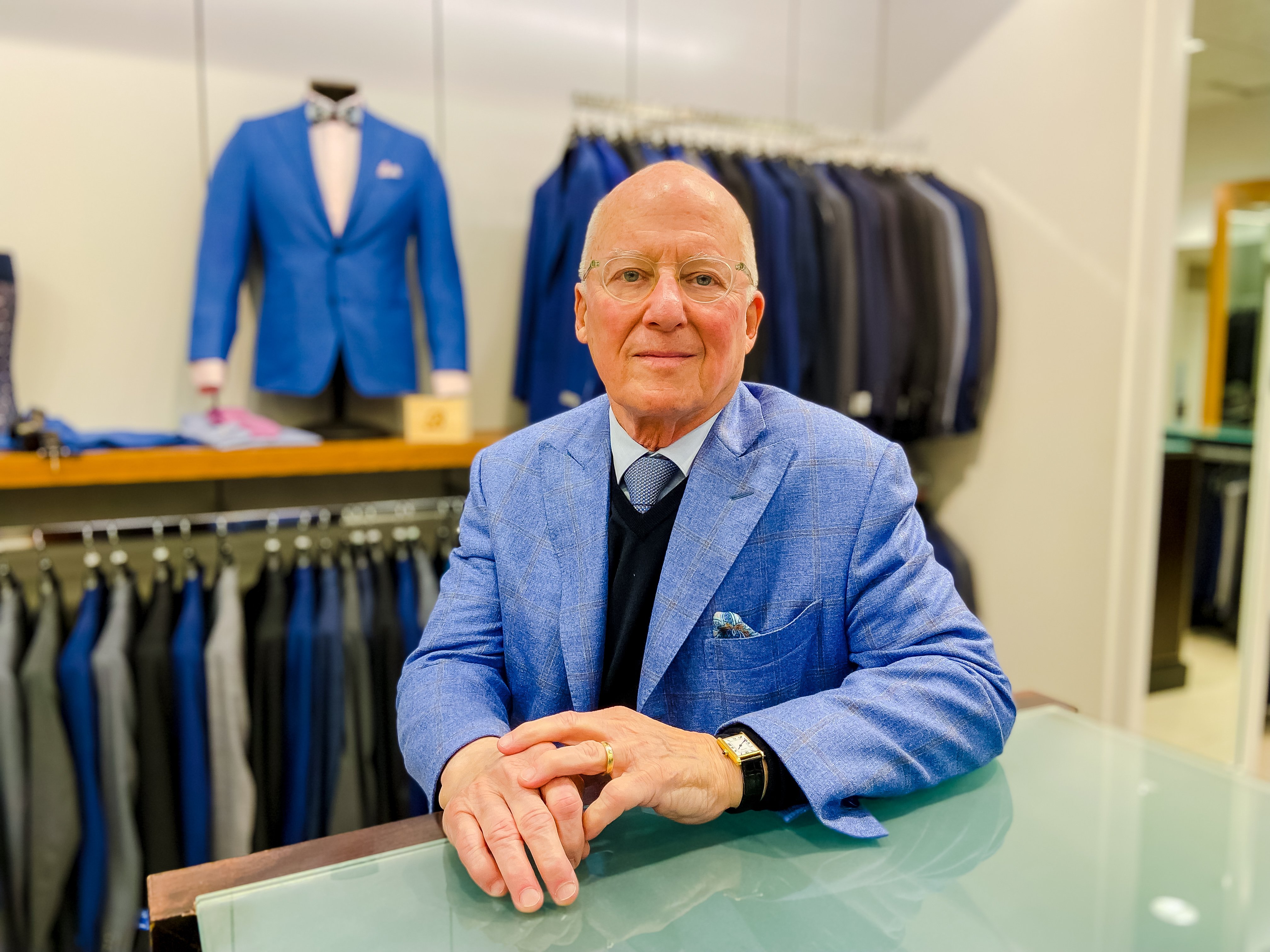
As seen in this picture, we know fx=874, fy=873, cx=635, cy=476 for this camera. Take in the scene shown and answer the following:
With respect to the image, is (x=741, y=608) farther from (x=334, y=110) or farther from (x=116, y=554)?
(x=334, y=110)

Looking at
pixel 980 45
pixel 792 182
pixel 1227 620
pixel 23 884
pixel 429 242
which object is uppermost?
pixel 980 45

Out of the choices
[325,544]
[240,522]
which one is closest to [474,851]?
[325,544]

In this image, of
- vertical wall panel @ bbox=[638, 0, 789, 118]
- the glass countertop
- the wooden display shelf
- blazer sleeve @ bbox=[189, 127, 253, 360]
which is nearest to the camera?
the glass countertop

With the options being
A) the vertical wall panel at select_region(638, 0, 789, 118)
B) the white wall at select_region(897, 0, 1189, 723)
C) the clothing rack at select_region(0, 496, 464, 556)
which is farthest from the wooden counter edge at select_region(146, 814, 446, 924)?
the vertical wall panel at select_region(638, 0, 789, 118)

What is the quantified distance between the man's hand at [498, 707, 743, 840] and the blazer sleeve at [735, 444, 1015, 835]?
3.0 inches

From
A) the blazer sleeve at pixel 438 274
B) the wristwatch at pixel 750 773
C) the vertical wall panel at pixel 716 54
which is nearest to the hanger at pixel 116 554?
the blazer sleeve at pixel 438 274

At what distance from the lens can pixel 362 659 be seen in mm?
2053

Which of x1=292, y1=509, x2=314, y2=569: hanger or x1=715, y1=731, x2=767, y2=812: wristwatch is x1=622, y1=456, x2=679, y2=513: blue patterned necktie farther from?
x1=292, y1=509, x2=314, y2=569: hanger

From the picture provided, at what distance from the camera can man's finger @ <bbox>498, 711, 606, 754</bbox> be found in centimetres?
83

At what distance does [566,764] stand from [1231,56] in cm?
278

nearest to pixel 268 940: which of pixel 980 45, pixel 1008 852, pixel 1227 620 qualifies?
pixel 1008 852

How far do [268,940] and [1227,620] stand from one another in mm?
2969

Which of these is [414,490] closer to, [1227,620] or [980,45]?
[980,45]

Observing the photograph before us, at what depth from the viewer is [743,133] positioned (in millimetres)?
2951
